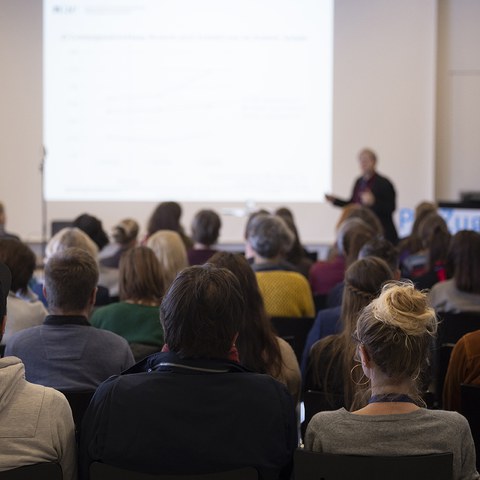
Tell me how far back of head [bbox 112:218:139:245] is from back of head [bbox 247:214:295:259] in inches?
42.4

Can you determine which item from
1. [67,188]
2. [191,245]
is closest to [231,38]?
[67,188]

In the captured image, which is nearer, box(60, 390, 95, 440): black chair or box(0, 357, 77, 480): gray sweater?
box(0, 357, 77, 480): gray sweater

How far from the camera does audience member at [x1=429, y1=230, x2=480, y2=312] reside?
3936mm

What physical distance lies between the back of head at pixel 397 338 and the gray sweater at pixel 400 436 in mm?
110

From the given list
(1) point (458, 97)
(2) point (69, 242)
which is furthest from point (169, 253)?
(1) point (458, 97)

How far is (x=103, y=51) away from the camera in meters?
8.95

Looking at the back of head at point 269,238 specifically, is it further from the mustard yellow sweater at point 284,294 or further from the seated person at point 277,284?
the mustard yellow sweater at point 284,294

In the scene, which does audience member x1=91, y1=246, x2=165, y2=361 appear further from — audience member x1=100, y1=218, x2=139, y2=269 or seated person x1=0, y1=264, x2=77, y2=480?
audience member x1=100, y1=218, x2=139, y2=269

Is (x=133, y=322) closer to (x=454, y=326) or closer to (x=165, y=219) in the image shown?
(x=454, y=326)

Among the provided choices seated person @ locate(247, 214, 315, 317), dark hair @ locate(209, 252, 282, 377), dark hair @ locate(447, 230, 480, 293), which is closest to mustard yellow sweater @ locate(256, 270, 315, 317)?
seated person @ locate(247, 214, 315, 317)

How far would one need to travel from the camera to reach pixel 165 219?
6086mm

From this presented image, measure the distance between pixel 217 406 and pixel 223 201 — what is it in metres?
7.18

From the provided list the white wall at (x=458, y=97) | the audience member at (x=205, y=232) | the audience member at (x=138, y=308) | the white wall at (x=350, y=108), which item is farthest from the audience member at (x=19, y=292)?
the white wall at (x=458, y=97)

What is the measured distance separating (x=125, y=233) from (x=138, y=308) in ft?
6.68
